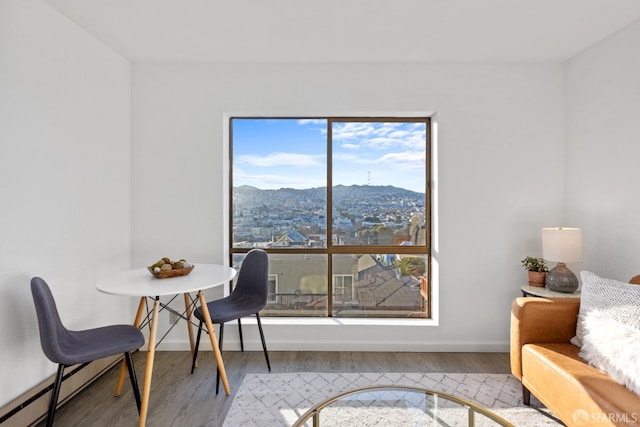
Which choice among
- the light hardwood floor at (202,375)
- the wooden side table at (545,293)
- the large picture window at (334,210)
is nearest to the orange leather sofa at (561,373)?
the wooden side table at (545,293)

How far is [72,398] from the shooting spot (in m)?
2.23

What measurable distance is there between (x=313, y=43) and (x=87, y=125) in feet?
6.01

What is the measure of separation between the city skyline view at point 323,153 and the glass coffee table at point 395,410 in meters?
1.95

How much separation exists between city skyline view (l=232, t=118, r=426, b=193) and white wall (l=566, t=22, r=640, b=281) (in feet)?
4.17

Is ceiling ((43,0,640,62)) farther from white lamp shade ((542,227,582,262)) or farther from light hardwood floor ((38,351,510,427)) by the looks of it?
light hardwood floor ((38,351,510,427))

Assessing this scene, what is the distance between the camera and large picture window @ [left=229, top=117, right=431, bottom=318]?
123 inches

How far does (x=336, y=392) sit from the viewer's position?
2.29 m

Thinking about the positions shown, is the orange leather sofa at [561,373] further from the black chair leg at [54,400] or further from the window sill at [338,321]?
the black chair leg at [54,400]

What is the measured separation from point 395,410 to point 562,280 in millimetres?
1741

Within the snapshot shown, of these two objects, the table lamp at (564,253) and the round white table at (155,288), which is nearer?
the round white table at (155,288)

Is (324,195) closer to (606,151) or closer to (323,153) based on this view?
(323,153)

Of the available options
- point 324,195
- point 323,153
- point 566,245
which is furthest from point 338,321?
point 566,245

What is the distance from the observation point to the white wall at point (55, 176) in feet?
6.00

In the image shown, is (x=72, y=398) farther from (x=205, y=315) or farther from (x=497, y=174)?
(x=497, y=174)
